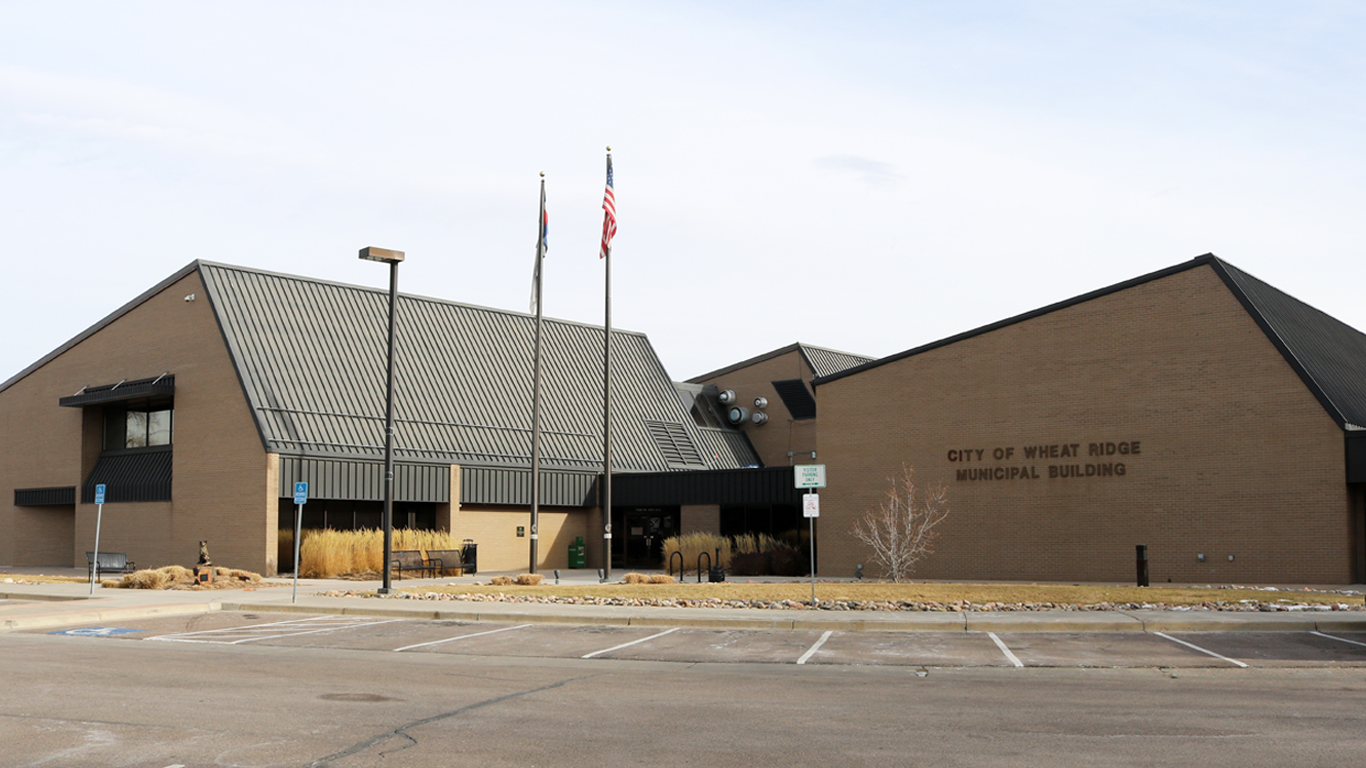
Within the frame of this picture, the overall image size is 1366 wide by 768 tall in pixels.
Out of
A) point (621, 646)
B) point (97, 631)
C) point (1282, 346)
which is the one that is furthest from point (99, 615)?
point (1282, 346)

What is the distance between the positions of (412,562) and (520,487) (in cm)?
765

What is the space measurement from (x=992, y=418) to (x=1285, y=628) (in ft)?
49.6

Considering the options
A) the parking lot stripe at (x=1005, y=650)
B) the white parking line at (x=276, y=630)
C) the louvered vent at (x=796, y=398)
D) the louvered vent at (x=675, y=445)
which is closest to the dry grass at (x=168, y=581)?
the white parking line at (x=276, y=630)

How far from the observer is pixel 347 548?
35625mm

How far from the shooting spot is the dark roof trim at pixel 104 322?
40284 millimetres

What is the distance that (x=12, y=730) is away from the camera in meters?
9.16

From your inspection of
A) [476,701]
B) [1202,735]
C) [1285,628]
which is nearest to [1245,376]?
[1285,628]

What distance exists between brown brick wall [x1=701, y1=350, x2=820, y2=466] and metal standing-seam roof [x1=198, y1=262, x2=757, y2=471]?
105cm

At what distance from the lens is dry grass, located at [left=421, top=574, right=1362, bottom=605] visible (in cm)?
2159

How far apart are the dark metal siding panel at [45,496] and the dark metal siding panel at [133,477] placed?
927mm

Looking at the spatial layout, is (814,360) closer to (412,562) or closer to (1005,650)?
(412,562)

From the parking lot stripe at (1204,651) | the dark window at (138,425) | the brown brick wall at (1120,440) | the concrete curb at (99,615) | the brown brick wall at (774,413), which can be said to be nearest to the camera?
the parking lot stripe at (1204,651)

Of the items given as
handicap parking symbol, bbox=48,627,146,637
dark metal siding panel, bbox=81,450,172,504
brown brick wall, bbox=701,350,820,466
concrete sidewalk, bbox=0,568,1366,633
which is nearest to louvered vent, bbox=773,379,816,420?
brown brick wall, bbox=701,350,820,466

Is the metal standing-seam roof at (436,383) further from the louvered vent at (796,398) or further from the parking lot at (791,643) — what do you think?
the parking lot at (791,643)
